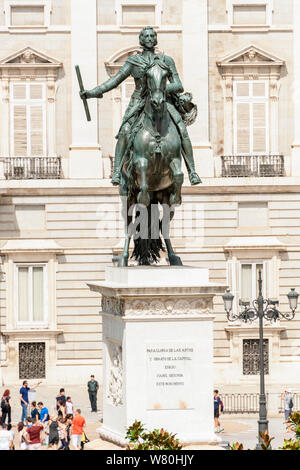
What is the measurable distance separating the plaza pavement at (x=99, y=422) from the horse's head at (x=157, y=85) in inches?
186

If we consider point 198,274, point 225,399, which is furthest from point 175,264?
point 225,399

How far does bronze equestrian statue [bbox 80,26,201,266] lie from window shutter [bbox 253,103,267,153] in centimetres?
2457

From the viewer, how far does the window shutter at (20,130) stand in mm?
46750

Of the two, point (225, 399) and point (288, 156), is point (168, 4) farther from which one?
point (225, 399)

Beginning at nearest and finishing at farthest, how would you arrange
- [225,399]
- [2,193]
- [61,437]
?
[61,437] < [225,399] < [2,193]

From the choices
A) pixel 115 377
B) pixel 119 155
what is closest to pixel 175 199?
pixel 119 155

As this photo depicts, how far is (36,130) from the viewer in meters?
46.8

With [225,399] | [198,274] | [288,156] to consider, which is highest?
[288,156]

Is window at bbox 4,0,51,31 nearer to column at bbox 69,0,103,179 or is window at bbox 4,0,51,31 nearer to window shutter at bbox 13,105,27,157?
column at bbox 69,0,103,179

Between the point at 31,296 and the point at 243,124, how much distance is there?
8.14 m

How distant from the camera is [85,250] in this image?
4659cm

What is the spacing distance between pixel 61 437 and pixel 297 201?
18235 mm

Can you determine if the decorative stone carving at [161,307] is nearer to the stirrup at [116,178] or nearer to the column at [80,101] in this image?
the stirrup at [116,178]

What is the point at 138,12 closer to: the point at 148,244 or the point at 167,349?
the point at 148,244
